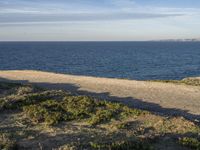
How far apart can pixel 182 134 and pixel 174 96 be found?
11.6 metres

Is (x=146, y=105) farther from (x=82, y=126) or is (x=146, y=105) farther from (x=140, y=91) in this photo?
(x=82, y=126)

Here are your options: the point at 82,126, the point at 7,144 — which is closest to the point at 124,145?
the point at 7,144

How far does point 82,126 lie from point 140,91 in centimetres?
1214

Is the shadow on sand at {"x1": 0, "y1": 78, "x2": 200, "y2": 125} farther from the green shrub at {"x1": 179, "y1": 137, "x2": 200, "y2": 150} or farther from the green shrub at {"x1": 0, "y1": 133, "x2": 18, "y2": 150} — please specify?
the green shrub at {"x1": 0, "y1": 133, "x2": 18, "y2": 150}

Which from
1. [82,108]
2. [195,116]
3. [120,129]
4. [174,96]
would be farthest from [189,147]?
[174,96]

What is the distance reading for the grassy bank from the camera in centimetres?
1226

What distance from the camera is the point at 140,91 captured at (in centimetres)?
2720

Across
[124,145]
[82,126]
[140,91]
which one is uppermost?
[124,145]

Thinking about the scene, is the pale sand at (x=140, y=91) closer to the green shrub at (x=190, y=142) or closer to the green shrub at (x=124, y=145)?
the green shrub at (x=190, y=142)

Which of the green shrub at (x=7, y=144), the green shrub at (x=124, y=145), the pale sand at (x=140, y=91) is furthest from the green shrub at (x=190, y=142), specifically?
the pale sand at (x=140, y=91)

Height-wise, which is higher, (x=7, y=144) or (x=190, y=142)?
(x=7, y=144)

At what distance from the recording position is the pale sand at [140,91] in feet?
74.1

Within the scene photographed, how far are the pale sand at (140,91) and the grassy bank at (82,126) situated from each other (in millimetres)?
3808

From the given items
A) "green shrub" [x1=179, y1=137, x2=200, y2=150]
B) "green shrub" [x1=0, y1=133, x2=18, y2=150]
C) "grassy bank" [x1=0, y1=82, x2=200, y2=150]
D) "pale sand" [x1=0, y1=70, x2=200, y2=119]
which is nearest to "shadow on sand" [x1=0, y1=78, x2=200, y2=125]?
"pale sand" [x1=0, y1=70, x2=200, y2=119]
